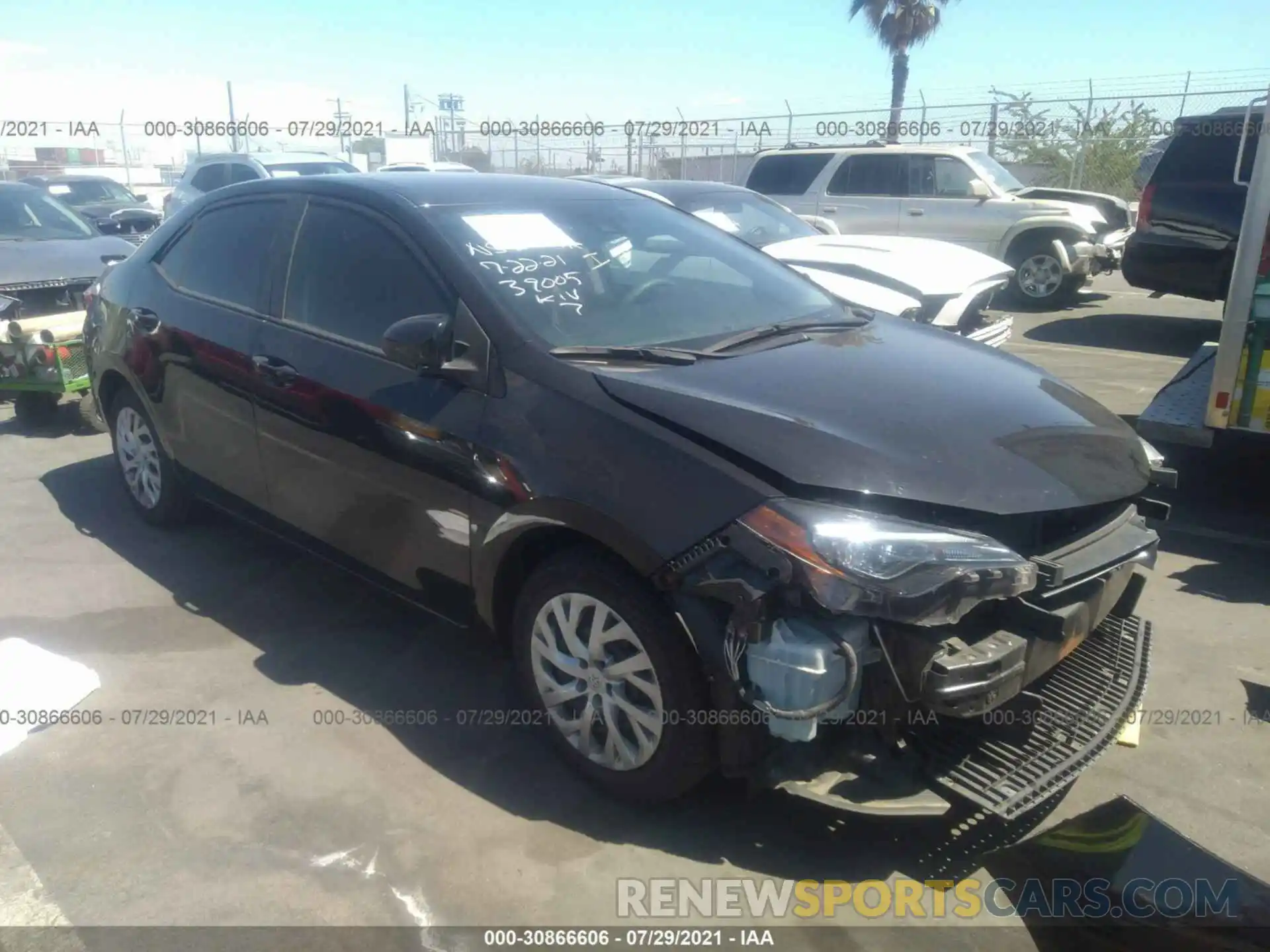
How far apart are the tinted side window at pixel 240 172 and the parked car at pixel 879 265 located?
8.08 m

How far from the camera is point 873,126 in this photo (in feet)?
80.4

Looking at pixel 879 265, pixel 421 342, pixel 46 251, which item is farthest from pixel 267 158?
pixel 421 342

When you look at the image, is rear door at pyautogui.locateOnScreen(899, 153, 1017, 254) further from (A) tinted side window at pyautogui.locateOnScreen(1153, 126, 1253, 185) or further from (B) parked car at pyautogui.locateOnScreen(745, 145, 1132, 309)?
(A) tinted side window at pyautogui.locateOnScreen(1153, 126, 1253, 185)

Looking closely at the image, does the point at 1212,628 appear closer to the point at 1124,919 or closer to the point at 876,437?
the point at 1124,919

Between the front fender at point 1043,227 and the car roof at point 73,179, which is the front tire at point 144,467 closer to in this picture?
the front fender at point 1043,227

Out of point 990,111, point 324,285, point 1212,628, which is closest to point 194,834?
point 324,285

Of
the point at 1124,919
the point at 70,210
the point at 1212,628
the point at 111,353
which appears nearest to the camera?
the point at 1124,919

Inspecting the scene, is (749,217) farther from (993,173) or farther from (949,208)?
(993,173)

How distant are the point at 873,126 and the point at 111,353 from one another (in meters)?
22.5

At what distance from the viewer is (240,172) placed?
14.9 meters

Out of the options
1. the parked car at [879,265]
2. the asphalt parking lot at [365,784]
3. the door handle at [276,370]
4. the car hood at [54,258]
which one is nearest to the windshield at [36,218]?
the car hood at [54,258]

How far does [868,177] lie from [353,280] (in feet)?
35.8

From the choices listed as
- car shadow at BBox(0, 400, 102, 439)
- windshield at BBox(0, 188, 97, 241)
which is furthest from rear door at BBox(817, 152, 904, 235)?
car shadow at BBox(0, 400, 102, 439)

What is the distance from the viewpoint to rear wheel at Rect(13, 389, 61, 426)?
7.31 meters
